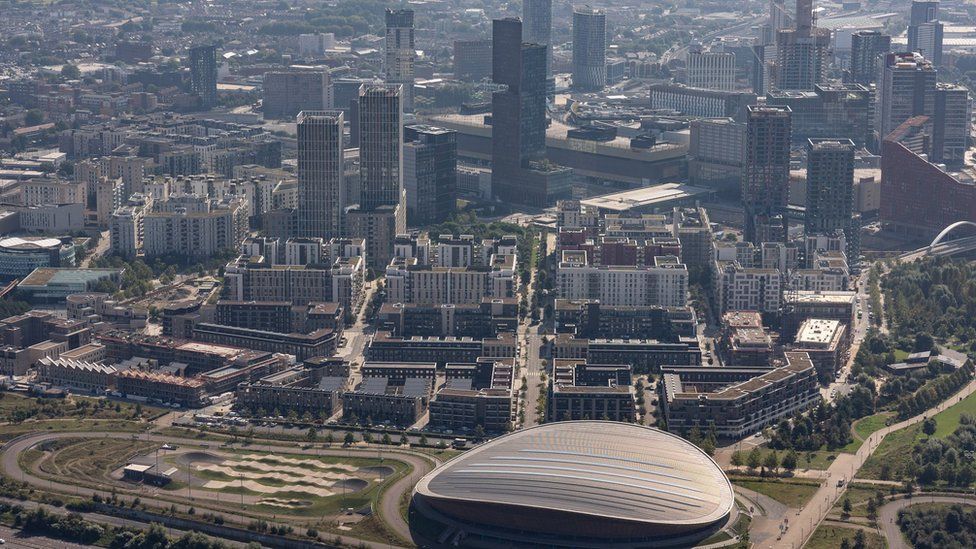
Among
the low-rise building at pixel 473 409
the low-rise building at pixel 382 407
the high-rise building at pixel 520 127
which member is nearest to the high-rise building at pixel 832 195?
the high-rise building at pixel 520 127

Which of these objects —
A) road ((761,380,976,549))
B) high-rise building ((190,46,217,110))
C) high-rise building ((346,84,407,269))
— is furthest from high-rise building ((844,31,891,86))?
road ((761,380,976,549))

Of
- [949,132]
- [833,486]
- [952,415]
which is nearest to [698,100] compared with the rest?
[949,132]

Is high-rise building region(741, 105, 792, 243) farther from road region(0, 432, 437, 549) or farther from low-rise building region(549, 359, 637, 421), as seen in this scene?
road region(0, 432, 437, 549)

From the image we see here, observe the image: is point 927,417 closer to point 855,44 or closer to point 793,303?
point 793,303

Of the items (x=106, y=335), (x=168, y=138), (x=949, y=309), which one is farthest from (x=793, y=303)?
(x=168, y=138)

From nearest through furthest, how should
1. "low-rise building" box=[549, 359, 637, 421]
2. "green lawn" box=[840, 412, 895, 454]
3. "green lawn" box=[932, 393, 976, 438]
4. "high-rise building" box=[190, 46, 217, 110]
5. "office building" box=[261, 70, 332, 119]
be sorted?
"green lawn" box=[840, 412, 895, 454]
"green lawn" box=[932, 393, 976, 438]
"low-rise building" box=[549, 359, 637, 421]
"office building" box=[261, 70, 332, 119]
"high-rise building" box=[190, 46, 217, 110]

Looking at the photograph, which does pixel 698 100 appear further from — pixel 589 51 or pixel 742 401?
pixel 742 401
